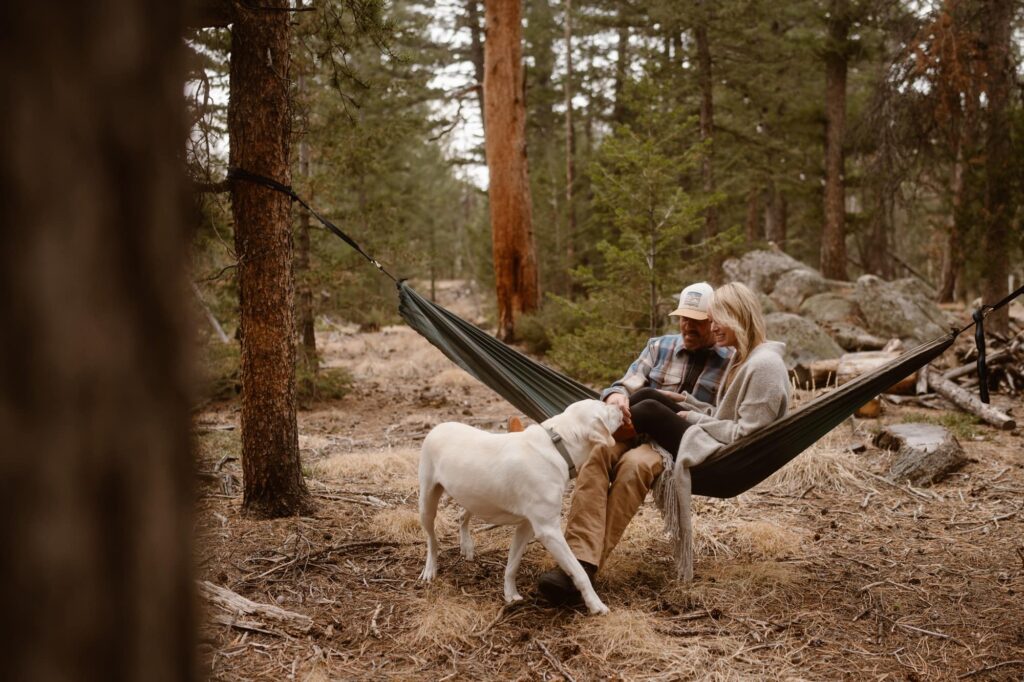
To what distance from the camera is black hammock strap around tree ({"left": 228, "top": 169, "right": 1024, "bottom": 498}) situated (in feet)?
9.01

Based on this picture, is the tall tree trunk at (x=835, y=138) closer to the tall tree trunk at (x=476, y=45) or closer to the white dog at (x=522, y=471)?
the tall tree trunk at (x=476, y=45)

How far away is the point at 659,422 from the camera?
2.95 metres

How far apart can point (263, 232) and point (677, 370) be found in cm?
204

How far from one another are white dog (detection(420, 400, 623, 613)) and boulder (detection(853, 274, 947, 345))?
24.7 feet

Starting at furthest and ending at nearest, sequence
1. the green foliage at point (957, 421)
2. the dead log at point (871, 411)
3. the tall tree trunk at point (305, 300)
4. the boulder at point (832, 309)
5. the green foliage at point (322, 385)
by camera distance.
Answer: the boulder at point (832, 309), the green foliage at point (322, 385), the tall tree trunk at point (305, 300), the dead log at point (871, 411), the green foliage at point (957, 421)

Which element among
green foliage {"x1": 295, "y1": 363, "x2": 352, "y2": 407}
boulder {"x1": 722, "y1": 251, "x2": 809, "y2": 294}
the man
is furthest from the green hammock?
boulder {"x1": 722, "y1": 251, "x2": 809, "y2": 294}

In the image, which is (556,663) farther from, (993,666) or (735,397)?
(993,666)

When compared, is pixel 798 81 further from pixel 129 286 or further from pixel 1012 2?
pixel 129 286

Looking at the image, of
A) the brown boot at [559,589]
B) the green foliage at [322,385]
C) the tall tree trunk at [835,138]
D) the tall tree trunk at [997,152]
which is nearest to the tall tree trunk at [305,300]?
the green foliage at [322,385]

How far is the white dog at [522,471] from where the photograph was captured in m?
2.53

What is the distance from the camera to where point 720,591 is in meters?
2.83

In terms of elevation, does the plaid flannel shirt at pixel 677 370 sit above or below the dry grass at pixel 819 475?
above

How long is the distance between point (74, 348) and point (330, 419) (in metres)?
6.23

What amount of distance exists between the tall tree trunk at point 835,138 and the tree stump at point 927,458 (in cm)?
810
